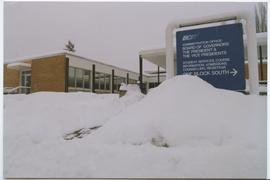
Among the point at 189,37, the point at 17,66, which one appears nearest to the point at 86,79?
the point at 17,66

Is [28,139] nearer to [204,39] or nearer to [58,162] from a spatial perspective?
[58,162]

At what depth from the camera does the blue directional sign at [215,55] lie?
3354 millimetres

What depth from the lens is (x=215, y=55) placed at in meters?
3.46

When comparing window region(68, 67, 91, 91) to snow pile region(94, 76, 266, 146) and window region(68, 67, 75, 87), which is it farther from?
snow pile region(94, 76, 266, 146)

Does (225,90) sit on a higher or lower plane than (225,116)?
higher

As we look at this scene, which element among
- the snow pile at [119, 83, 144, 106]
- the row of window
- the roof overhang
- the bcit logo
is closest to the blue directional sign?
the bcit logo

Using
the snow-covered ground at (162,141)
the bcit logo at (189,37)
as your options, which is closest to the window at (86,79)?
the snow-covered ground at (162,141)

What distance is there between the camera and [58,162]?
2.59 metres

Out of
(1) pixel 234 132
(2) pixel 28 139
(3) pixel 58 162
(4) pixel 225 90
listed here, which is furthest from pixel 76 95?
(1) pixel 234 132

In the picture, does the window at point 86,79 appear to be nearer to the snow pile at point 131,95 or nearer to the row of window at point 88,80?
the row of window at point 88,80

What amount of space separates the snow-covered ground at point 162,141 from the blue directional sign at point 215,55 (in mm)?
290

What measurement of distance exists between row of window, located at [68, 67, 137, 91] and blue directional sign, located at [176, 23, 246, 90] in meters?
4.11

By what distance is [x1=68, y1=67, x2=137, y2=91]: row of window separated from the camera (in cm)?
809

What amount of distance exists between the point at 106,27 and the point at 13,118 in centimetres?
191
